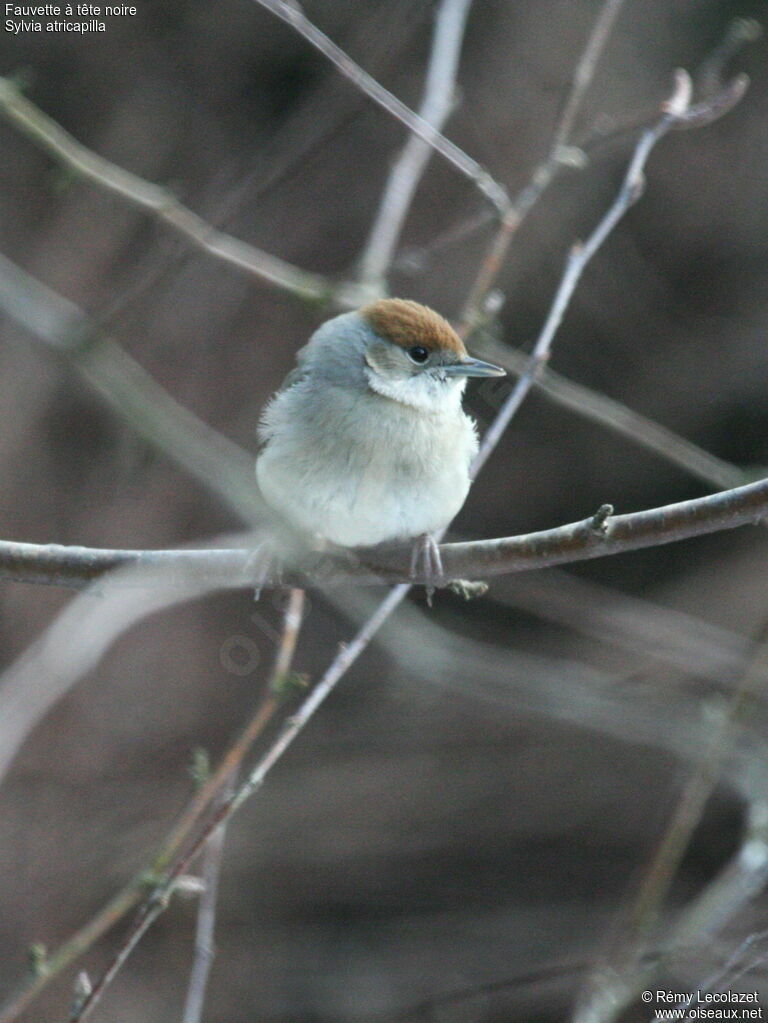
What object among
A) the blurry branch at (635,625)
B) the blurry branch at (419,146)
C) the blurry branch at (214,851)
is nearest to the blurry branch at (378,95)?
the blurry branch at (419,146)

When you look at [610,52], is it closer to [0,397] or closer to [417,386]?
[417,386]

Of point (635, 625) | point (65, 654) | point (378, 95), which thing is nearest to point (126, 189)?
point (378, 95)

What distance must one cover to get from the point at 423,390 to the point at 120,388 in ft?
3.82

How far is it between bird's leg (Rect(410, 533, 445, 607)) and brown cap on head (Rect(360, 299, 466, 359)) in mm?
769

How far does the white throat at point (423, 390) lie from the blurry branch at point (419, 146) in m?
0.73

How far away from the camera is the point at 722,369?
632 centimetres

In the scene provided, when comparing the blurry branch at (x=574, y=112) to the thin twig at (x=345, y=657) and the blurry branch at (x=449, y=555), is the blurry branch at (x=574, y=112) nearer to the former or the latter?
the thin twig at (x=345, y=657)

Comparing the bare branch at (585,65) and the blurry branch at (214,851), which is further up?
the bare branch at (585,65)

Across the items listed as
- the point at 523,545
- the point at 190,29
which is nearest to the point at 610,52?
the point at 190,29

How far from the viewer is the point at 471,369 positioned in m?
3.88

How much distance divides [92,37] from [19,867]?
455cm

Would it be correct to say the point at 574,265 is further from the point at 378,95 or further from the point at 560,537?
the point at 560,537

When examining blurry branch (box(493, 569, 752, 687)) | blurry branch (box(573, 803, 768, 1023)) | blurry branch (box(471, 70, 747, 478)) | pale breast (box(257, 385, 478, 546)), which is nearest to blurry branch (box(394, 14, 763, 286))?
blurry branch (box(471, 70, 747, 478))

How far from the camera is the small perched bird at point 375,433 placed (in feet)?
11.7
